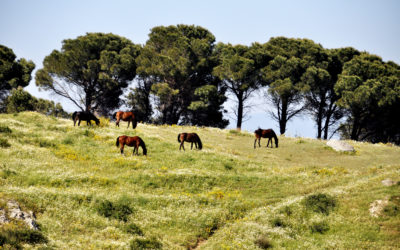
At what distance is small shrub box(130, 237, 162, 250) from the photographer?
14.5 meters

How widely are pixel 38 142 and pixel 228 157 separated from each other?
51.8ft

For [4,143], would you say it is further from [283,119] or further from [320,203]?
[283,119]

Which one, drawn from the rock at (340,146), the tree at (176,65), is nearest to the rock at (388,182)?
the rock at (340,146)

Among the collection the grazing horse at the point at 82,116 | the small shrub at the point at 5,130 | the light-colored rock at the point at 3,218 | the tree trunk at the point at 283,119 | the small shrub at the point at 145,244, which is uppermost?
the tree trunk at the point at 283,119

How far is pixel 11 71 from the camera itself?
7256 centimetres

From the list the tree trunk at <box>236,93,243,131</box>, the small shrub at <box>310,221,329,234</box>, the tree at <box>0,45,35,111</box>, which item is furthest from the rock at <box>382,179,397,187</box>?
the tree at <box>0,45,35,111</box>

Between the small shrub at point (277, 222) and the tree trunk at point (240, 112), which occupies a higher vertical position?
the tree trunk at point (240, 112)

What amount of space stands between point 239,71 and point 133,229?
2090 inches

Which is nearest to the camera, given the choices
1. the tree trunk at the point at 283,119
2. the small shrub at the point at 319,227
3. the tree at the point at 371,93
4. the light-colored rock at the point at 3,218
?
the light-colored rock at the point at 3,218

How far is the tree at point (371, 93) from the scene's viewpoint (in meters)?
59.7

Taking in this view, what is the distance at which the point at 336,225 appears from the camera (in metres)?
18.4

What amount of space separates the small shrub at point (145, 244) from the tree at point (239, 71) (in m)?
53.3

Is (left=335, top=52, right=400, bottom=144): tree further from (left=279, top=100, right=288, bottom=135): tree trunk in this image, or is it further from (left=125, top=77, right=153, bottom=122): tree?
(left=125, top=77, right=153, bottom=122): tree

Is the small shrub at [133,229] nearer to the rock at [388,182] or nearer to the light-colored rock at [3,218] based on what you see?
the light-colored rock at [3,218]
